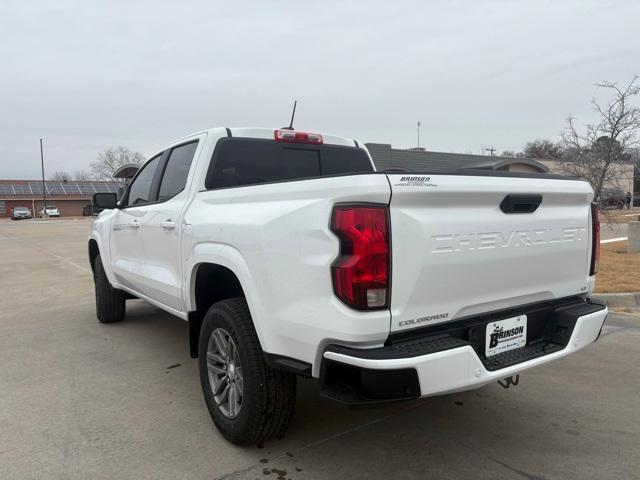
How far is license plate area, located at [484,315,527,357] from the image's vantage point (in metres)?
2.65

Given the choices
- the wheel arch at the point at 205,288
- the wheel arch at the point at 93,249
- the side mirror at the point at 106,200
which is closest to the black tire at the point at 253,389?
the wheel arch at the point at 205,288

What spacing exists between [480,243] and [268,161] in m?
1.96

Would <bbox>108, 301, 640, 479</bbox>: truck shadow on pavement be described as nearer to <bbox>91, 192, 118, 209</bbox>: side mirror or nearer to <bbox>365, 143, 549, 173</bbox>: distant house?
<bbox>91, 192, 118, 209</bbox>: side mirror

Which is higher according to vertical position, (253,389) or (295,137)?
(295,137)

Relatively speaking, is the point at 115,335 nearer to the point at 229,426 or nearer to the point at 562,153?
the point at 229,426

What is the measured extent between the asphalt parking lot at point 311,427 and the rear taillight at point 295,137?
198cm

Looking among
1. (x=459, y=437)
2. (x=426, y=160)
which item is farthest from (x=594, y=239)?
(x=426, y=160)

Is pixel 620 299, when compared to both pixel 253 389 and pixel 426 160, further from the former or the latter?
pixel 426 160

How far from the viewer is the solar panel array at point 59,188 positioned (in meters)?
68.8

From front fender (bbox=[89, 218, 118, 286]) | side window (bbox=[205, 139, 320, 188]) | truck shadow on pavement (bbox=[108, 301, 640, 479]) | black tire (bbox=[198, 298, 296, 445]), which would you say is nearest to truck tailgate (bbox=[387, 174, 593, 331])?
truck shadow on pavement (bbox=[108, 301, 640, 479])

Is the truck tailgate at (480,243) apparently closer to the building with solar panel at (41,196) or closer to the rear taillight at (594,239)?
the rear taillight at (594,239)

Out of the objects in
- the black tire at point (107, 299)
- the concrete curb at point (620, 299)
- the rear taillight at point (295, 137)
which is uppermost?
the rear taillight at point (295, 137)

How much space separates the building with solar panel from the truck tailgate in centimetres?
7037

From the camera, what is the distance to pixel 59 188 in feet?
235
